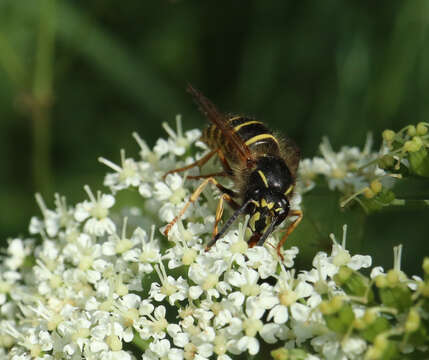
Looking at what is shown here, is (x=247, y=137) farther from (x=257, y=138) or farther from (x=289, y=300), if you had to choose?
(x=289, y=300)

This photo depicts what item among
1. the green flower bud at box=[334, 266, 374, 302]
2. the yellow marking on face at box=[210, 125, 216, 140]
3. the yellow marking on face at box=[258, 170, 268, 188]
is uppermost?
the yellow marking on face at box=[210, 125, 216, 140]

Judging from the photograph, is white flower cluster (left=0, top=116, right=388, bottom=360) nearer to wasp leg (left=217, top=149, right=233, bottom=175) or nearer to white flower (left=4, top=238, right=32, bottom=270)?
white flower (left=4, top=238, right=32, bottom=270)

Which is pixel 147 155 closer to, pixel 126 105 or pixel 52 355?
pixel 52 355

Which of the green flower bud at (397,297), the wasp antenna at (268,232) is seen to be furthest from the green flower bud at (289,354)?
the wasp antenna at (268,232)

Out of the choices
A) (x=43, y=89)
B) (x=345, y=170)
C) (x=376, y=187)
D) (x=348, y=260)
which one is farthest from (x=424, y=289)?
(x=43, y=89)

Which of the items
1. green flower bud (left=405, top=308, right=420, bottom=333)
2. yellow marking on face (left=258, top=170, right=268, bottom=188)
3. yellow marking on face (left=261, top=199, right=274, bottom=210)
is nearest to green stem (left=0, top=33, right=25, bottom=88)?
yellow marking on face (left=258, top=170, right=268, bottom=188)

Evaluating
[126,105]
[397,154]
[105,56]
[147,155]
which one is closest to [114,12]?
[105,56]

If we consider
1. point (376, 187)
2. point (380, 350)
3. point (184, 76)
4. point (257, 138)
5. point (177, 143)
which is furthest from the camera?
point (184, 76)
